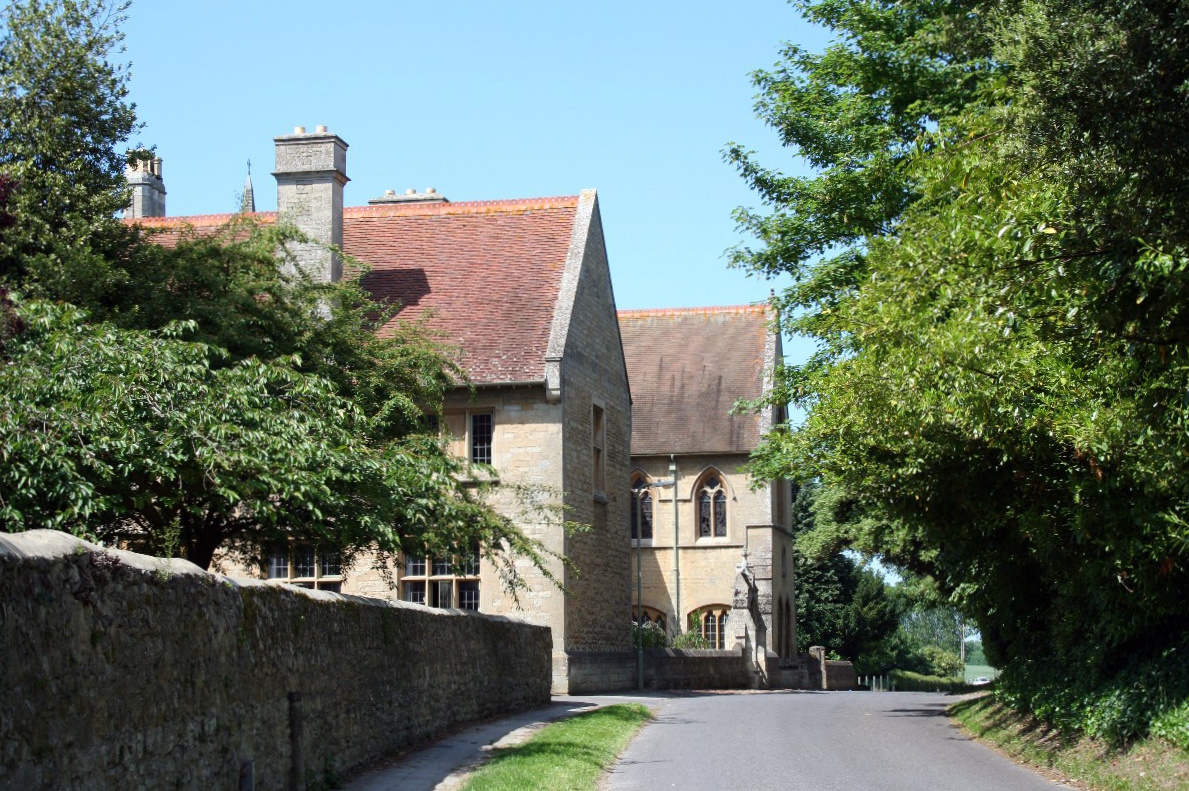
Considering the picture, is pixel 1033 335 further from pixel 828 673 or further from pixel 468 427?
pixel 828 673

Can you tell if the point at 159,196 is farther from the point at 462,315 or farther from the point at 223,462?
the point at 223,462

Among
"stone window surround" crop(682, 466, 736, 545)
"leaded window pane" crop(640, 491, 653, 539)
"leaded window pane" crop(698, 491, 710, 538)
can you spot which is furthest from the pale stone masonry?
"leaded window pane" crop(640, 491, 653, 539)

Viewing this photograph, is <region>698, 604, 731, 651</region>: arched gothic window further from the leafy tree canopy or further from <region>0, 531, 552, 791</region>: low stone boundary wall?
<region>0, 531, 552, 791</region>: low stone boundary wall

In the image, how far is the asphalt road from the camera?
1315 centimetres

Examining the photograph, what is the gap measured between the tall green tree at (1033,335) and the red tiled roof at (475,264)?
9.50 metres

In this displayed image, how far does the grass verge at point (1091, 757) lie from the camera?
12.1 metres

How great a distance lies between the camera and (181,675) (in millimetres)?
8766

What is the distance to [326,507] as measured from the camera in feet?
52.6

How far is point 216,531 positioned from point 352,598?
4.69 meters

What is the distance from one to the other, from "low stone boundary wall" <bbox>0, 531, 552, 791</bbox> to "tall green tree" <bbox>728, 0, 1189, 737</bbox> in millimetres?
5970

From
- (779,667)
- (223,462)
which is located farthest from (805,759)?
(779,667)

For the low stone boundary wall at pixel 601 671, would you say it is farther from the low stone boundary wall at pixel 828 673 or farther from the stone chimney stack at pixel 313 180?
the low stone boundary wall at pixel 828 673

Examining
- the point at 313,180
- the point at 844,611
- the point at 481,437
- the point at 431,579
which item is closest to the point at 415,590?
the point at 431,579

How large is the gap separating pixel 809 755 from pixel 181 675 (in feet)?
29.9
